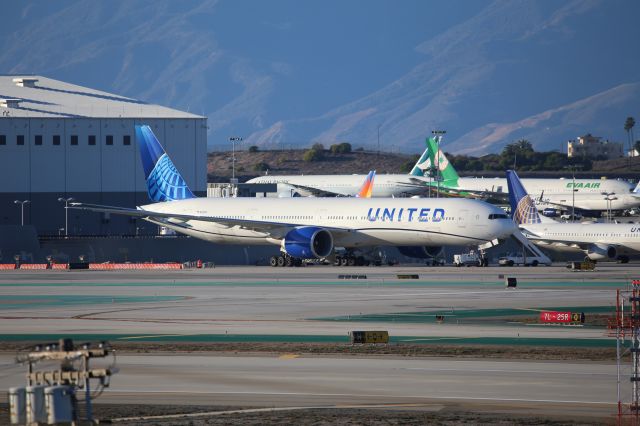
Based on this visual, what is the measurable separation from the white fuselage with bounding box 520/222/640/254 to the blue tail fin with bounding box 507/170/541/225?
3.30m

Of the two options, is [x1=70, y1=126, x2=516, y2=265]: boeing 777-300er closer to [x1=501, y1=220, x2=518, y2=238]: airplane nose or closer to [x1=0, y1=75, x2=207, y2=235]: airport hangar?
[x1=501, y1=220, x2=518, y2=238]: airplane nose

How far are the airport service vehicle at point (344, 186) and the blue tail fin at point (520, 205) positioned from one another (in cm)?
5484

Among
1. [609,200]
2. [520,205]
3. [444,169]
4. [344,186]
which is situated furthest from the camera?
[444,169]

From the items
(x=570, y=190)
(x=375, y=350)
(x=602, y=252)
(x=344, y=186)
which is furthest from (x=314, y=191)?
(x=375, y=350)

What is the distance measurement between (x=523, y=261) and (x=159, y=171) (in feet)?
83.6

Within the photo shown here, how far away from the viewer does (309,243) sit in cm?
7238

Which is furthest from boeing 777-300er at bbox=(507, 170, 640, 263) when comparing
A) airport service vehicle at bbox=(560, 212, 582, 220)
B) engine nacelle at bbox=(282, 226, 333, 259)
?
airport service vehicle at bbox=(560, 212, 582, 220)

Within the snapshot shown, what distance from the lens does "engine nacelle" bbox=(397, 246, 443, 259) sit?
7688 cm

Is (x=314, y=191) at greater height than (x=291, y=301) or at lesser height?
greater

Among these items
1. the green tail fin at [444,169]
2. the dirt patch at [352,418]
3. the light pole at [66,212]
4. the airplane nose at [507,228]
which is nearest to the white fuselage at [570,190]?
the green tail fin at [444,169]

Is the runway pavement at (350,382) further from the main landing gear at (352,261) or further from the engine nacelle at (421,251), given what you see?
the engine nacelle at (421,251)

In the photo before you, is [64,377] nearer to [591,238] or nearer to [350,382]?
[350,382]

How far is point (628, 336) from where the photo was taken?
3438cm

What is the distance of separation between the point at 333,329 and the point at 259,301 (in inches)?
426
